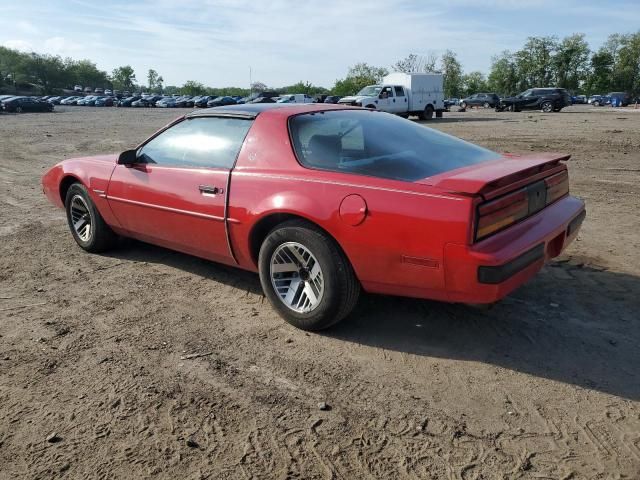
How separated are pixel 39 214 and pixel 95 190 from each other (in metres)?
2.65

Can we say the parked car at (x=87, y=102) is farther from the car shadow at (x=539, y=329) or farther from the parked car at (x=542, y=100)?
the car shadow at (x=539, y=329)

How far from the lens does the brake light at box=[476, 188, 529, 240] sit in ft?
9.53

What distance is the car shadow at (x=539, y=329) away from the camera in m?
3.05

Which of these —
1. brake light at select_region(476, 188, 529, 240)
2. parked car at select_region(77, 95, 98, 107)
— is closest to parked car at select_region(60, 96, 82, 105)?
parked car at select_region(77, 95, 98, 107)

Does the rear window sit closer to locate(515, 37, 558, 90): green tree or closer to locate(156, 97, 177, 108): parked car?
locate(156, 97, 177, 108): parked car

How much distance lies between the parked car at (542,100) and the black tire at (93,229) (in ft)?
121

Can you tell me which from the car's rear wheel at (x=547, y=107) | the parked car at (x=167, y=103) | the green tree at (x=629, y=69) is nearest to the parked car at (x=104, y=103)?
the parked car at (x=167, y=103)

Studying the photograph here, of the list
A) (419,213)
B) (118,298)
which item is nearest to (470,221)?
(419,213)

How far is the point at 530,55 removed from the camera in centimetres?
9238

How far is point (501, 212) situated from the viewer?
305cm

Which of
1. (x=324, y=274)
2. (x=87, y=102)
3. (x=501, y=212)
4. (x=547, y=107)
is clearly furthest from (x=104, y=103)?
(x=501, y=212)

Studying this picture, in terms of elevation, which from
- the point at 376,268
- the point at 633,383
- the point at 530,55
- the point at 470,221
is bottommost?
the point at 633,383

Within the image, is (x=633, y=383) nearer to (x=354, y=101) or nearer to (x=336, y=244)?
(x=336, y=244)

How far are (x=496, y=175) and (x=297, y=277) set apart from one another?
1.38m
